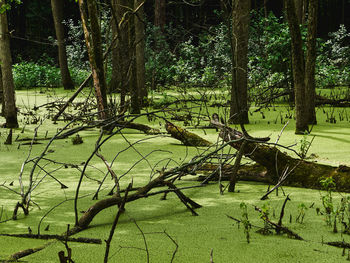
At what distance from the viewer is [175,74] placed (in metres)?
14.7

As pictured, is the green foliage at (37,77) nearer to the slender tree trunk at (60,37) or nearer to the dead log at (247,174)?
the slender tree trunk at (60,37)

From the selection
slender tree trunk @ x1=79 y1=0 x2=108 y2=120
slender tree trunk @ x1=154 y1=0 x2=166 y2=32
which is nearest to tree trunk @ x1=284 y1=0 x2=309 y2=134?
slender tree trunk @ x1=79 y1=0 x2=108 y2=120

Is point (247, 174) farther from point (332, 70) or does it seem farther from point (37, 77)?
point (37, 77)

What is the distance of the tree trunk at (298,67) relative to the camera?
18.3 ft

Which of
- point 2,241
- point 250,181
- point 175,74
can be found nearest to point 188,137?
point 250,181

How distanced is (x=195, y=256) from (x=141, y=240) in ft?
1.22

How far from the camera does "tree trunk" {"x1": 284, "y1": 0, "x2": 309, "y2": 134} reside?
558 centimetres

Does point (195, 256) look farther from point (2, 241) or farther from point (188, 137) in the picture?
point (188, 137)

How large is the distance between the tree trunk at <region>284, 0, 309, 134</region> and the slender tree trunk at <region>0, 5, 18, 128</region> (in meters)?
4.31

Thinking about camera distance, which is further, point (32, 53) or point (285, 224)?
point (32, 53)

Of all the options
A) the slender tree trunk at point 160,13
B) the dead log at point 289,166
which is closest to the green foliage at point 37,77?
the slender tree trunk at point 160,13

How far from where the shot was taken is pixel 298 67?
586 centimetres

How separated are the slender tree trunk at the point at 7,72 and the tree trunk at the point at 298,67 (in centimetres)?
431

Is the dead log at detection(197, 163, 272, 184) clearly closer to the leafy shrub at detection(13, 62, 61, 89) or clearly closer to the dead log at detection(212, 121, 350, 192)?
the dead log at detection(212, 121, 350, 192)
